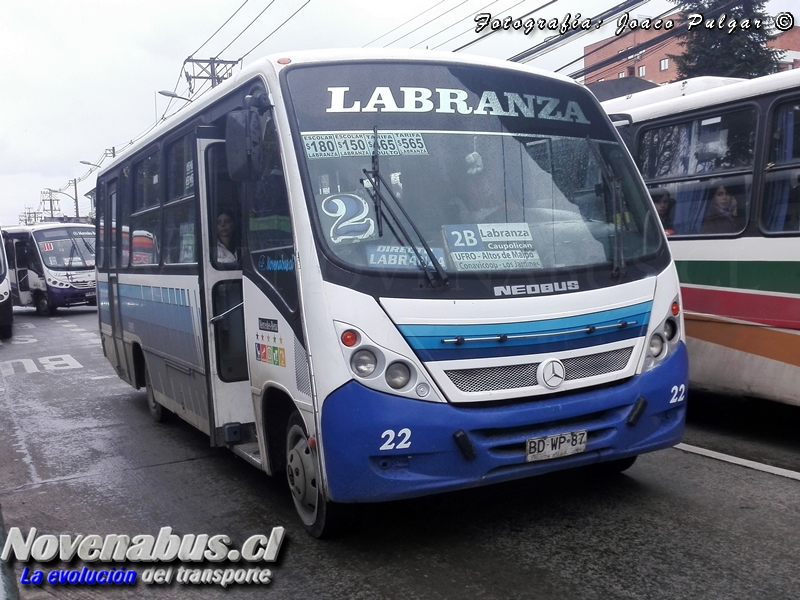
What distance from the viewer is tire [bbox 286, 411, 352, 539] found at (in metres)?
4.86

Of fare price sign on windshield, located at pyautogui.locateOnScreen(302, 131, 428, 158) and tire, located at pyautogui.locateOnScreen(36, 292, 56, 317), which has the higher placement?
fare price sign on windshield, located at pyautogui.locateOnScreen(302, 131, 428, 158)

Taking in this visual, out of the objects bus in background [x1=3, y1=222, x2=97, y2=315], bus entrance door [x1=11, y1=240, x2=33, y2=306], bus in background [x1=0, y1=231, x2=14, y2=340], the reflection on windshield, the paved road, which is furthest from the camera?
bus entrance door [x1=11, y1=240, x2=33, y2=306]

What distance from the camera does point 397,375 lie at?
14.5 ft

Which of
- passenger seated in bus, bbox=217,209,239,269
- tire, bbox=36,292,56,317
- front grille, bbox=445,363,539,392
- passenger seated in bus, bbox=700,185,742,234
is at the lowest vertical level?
tire, bbox=36,292,56,317

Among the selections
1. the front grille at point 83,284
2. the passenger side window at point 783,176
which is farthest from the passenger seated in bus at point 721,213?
the front grille at point 83,284

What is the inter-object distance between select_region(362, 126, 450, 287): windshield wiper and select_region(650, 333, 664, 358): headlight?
1.30m

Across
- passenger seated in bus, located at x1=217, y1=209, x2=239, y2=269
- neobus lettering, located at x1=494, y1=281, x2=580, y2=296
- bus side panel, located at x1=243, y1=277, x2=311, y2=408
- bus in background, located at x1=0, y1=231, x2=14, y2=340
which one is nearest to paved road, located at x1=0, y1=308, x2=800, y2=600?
bus side panel, located at x1=243, y1=277, x2=311, y2=408

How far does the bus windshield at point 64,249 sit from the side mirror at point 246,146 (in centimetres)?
2368

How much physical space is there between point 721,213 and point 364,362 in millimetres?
4178

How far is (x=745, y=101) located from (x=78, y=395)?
8263 mm

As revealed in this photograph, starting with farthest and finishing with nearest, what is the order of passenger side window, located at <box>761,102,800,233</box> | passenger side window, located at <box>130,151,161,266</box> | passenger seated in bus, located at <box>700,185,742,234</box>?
passenger side window, located at <box>130,151,161,266</box> < passenger seated in bus, located at <box>700,185,742,234</box> < passenger side window, located at <box>761,102,800,233</box>

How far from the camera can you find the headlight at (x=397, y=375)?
14.4ft

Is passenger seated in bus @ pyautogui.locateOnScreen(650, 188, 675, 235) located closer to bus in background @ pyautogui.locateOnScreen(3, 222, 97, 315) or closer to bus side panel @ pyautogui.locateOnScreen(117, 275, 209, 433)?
bus side panel @ pyautogui.locateOnScreen(117, 275, 209, 433)

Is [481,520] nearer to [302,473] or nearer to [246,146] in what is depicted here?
[302,473]
